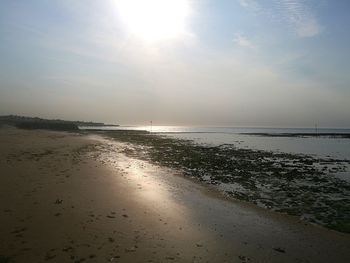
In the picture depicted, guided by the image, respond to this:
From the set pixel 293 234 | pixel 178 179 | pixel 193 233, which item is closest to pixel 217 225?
pixel 193 233

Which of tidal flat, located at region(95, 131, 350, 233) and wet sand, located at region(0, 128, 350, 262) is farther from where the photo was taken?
tidal flat, located at region(95, 131, 350, 233)

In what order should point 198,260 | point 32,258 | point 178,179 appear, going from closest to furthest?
point 32,258 < point 198,260 < point 178,179

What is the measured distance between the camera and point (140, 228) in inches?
372

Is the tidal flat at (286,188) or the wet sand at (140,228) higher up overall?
the wet sand at (140,228)

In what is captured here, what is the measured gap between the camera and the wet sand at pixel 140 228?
759 cm

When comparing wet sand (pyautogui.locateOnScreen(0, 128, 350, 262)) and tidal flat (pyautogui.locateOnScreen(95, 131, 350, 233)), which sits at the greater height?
wet sand (pyautogui.locateOnScreen(0, 128, 350, 262))

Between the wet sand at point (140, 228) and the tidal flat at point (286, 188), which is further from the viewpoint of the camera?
the tidal flat at point (286, 188)

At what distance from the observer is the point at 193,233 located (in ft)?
31.0

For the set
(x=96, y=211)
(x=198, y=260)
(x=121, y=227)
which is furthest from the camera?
(x=96, y=211)

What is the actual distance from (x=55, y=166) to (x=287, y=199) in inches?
528

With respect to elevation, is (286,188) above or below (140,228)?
below

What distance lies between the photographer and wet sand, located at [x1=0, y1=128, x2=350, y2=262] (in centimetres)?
759

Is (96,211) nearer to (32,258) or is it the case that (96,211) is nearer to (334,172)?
(32,258)

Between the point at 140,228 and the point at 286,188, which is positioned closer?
the point at 140,228
